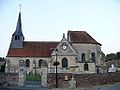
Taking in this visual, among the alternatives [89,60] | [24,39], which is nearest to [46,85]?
[89,60]

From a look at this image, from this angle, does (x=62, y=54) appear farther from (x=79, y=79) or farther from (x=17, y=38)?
(x=79, y=79)

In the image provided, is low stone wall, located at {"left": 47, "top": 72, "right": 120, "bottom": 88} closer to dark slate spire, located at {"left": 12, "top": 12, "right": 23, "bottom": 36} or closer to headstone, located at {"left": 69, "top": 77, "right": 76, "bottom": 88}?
headstone, located at {"left": 69, "top": 77, "right": 76, "bottom": 88}

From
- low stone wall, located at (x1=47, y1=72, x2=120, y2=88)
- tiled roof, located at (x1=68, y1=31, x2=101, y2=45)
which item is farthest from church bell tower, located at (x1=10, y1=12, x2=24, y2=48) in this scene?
low stone wall, located at (x1=47, y1=72, x2=120, y2=88)

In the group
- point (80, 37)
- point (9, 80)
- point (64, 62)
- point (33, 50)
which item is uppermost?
point (80, 37)

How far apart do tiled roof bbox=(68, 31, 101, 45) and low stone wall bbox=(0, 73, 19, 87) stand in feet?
77.0

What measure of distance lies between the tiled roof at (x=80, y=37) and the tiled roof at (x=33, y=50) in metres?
4.88

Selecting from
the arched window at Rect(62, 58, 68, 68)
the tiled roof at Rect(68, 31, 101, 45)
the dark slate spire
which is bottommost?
the arched window at Rect(62, 58, 68, 68)

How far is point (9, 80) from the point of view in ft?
71.1

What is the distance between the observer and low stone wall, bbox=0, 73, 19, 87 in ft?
71.0

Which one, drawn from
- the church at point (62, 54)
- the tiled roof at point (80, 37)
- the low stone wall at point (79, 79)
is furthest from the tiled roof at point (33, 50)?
the low stone wall at point (79, 79)

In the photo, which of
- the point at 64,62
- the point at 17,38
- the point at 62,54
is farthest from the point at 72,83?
the point at 17,38

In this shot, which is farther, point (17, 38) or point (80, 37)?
point (17, 38)

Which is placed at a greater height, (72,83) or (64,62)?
(64,62)

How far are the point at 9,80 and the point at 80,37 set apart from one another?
2574 cm
